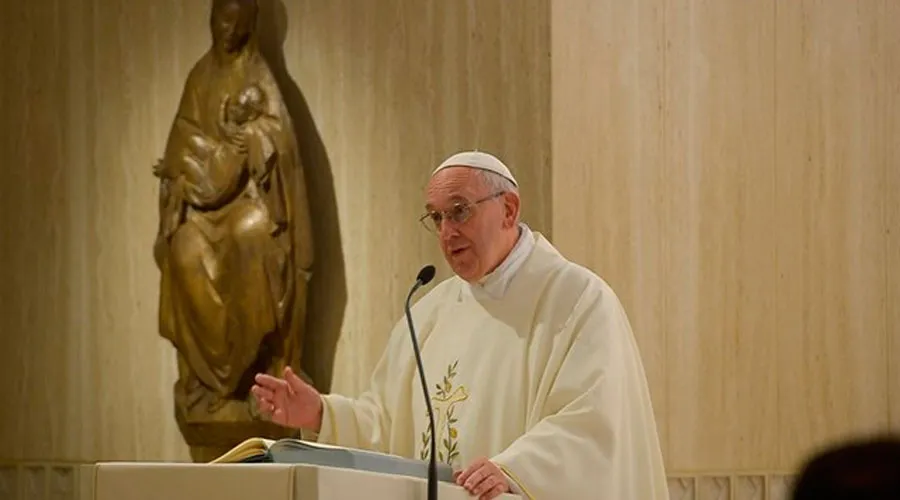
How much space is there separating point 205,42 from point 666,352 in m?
2.43

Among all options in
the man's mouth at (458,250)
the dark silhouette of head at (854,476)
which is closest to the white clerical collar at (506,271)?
the man's mouth at (458,250)

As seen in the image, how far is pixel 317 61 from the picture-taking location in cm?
702

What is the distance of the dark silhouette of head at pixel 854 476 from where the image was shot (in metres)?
1.08

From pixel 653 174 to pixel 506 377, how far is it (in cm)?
222

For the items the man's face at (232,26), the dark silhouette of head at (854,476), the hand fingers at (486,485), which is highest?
the man's face at (232,26)

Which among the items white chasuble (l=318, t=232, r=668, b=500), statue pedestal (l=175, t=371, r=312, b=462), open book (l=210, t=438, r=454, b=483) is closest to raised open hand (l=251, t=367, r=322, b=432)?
white chasuble (l=318, t=232, r=668, b=500)

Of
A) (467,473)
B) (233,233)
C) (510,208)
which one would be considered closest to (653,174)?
(233,233)

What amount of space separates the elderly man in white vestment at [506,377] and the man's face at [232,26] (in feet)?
7.81

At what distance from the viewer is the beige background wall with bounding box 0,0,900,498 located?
6.42 m

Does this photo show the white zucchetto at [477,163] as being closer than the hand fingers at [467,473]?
No

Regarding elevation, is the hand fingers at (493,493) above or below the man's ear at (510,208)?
below

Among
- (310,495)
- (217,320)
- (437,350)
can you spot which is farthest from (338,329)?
(310,495)

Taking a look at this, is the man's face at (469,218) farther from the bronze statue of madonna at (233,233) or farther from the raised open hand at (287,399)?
the bronze statue of madonna at (233,233)

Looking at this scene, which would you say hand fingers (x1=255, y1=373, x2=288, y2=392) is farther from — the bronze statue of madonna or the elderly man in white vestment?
the bronze statue of madonna
